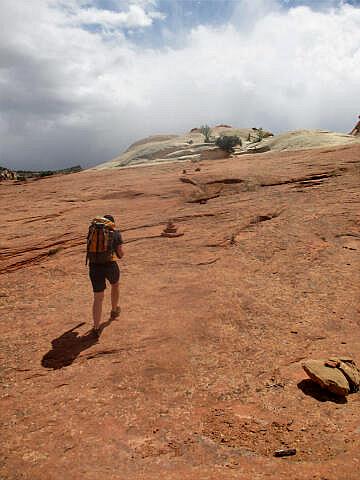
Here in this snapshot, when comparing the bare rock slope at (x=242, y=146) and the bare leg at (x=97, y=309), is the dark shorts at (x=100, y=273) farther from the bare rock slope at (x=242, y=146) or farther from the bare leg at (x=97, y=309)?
the bare rock slope at (x=242, y=146)

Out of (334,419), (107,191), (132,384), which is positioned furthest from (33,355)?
(107,191)

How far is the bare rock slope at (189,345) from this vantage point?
3.08 metres

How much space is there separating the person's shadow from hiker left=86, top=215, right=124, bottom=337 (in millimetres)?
159

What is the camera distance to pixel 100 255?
5.24 metres

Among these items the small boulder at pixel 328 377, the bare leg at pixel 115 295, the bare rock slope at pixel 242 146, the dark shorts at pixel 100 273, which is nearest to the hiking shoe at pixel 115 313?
the bare leg at pixel 115 295

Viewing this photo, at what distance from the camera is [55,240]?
9.02 metres

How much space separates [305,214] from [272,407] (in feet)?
22.3

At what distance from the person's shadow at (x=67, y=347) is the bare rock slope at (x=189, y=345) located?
0.07 ft

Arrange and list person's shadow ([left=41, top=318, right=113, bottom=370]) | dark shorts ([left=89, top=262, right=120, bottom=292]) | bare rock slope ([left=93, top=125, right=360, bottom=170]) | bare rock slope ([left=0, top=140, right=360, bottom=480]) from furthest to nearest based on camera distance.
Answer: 1. bare rock slope ([left=93, top=125, right=360, bottom=170])
2. dark shorts ([left=89, top=262, right=120, bottom=292])
3. person's shadow ([left=41, top=318, right=113, bottom=370])
4. bare rock slope ([left=0, top=140, right=360, bottom=480])

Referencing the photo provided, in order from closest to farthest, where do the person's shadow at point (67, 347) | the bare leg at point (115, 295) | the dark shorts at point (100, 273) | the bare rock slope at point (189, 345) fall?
the bare rock slope at point (189, 345), the person's shadow at point (67, 347), the dark shorts at point (100, 273), the bare leg at point (115, 295)

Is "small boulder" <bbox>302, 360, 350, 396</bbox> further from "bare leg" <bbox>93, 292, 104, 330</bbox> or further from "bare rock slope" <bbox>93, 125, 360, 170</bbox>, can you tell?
"bare rock slope" <bbox>93, 125, 360, 170</bbox>

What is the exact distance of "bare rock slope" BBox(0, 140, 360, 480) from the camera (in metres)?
3.08

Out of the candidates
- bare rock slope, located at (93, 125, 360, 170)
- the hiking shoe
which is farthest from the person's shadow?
bare rock slope, located at (93, 125, 360, 170)

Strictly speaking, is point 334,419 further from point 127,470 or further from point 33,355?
point 33,355
